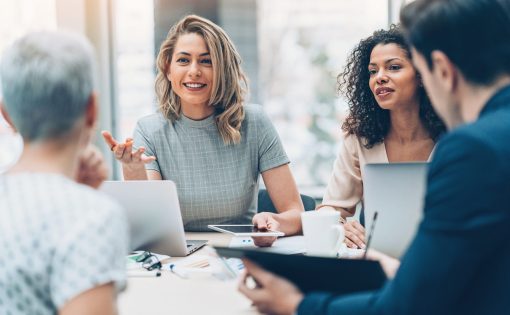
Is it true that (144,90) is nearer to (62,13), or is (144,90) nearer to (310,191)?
(62,13)

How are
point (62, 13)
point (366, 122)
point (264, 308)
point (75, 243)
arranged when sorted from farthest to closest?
point (62, 13), point (366, 122), point (264, 308), point (75, 243)

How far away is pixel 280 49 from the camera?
13.0 feet

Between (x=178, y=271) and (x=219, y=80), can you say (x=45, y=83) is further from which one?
(x=219, y=80)

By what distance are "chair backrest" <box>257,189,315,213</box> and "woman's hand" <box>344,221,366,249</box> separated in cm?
64

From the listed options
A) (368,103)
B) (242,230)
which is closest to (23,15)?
(368,103)

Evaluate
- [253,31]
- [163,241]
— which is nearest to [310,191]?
[253,31]

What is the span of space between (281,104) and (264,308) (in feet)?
9.29

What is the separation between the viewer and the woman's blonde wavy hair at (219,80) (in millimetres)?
2547

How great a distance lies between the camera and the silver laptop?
163 centimetres

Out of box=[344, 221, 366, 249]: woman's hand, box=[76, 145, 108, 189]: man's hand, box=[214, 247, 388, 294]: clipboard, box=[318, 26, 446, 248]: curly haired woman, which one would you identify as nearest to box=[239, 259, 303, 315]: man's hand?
box=[214, 247, 388, 294]: clipboard

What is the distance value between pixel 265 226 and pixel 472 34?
108 centimetres

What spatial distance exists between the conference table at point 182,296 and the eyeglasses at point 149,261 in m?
0.04

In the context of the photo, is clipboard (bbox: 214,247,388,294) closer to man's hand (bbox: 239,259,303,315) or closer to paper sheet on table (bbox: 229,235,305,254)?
man's hand (bbox: 239,259,303,315)

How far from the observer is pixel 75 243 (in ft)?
2.95
